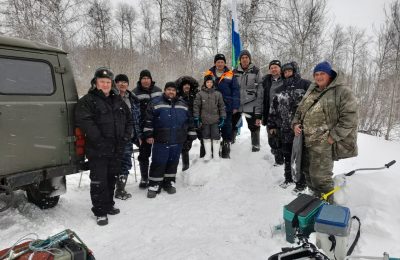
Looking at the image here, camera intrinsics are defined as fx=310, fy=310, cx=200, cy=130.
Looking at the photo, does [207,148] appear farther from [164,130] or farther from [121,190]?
[121,190]

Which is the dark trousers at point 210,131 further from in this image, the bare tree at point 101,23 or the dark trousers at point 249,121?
the bare tree at point 101,23

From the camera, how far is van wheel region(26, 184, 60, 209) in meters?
4.20

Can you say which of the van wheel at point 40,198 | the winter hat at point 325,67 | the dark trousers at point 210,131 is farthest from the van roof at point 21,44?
the winter hat at point 325,67

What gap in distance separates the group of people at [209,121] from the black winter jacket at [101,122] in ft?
0.04

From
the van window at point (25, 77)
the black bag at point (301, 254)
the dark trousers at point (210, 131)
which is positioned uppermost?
the van window at point (25, 77)

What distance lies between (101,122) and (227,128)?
9.59ft

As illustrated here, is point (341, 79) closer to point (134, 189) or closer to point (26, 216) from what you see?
point (134, 189)

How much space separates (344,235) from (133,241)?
2.43 meters

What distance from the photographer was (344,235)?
2.00 metres

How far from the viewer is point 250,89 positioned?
243 inches

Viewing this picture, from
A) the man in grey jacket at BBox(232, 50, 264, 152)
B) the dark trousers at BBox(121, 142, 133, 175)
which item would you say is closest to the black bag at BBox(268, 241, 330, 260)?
the dark trousers at BBox(121, 142, 133, 175)

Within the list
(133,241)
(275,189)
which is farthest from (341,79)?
(133,241)

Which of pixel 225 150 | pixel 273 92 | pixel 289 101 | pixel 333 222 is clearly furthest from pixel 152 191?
pixel 333 222

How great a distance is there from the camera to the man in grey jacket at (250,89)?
6074 millimetres
